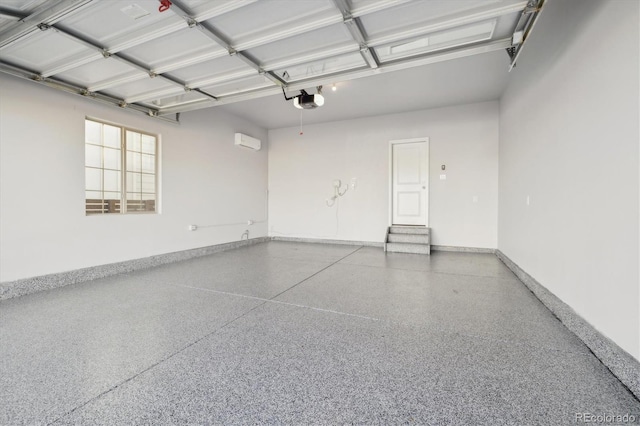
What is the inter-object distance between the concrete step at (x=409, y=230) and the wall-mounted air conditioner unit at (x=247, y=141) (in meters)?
Result: 3.72

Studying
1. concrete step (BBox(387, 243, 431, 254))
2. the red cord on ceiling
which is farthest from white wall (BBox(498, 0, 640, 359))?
the red cord on ceiling

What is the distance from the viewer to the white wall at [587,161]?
155cm

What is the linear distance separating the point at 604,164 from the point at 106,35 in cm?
386

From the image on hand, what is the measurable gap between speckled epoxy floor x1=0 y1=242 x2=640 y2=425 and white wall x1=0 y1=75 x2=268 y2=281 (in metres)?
0.62

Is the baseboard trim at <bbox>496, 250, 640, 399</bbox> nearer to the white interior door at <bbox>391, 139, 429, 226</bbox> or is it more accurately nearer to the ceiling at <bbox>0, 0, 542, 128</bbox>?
the ceiling at <bbox>0, 0, 542, 128</bbox>

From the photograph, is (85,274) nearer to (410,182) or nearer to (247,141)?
(247,141)

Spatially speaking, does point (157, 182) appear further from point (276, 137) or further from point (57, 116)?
point (276, 137)

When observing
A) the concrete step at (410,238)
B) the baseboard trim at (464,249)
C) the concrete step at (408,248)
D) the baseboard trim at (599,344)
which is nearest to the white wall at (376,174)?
the baseboard trim at (464,249)

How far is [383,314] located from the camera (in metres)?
2.49

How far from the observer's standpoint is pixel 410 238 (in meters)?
5.82

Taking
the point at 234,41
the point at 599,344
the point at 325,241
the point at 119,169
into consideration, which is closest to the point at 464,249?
the point at 325,241

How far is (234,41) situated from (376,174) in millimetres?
4495

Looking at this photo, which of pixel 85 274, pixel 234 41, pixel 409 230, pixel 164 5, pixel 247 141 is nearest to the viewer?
pixel 164 5

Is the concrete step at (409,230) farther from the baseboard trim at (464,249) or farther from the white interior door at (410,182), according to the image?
the baseboard trim at (464,249)
